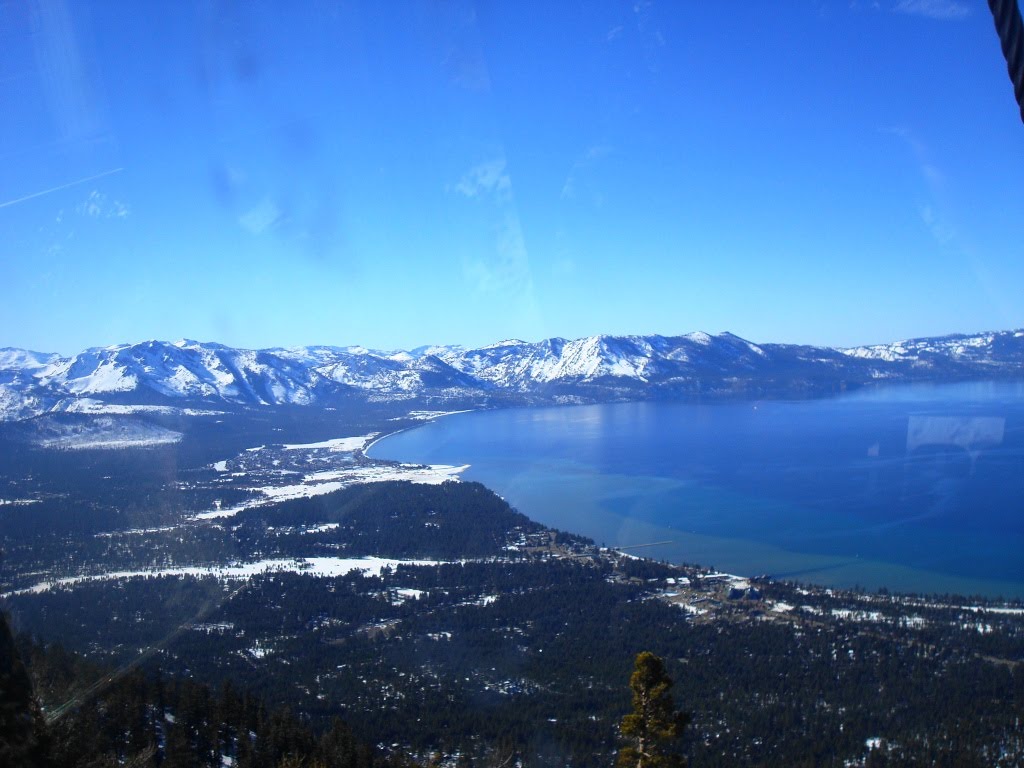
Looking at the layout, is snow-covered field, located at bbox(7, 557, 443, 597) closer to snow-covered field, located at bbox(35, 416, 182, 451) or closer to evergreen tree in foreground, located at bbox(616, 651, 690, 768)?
evergreen tree in foreground, located at bbox(616, 651, 690, 768)

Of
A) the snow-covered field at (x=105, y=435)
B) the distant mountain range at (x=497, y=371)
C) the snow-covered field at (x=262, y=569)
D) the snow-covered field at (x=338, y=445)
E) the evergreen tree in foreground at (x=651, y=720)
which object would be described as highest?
the distant mountain range at (x=497, y=371)

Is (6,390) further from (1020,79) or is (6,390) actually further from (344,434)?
(1020,79)

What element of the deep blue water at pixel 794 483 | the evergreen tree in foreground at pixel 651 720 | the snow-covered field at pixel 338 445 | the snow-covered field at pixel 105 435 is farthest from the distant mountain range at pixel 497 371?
the evergreen tree in foreground at pixel 651 720

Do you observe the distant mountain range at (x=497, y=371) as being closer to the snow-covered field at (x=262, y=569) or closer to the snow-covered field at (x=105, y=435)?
the snow-covered field at (x=105, y=435)

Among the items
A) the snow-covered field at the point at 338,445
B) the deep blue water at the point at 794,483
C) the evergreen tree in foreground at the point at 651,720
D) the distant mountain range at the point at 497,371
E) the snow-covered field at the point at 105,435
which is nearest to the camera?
the evergreen tree in foreground at the point at 651,720

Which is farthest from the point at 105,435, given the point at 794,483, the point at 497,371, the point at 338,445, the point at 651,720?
the point at 497,371

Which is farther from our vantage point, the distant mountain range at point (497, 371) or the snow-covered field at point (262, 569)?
the distant mountain range at point (497, 371)

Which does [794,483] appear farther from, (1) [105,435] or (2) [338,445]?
(1) [105,435]
